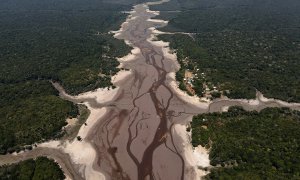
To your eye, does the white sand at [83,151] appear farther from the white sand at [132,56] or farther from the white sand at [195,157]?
the white sand at [132,56]

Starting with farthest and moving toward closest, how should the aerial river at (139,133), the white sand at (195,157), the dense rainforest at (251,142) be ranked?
the aerial river at (139,133) < the white sand at (195,157) < the dense rainforest at (251,142)

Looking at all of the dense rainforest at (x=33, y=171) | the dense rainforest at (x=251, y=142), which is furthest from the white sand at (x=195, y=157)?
the dense rainforest at (x=33, y=171)

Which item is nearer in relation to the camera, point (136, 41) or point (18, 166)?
point (18, 166)

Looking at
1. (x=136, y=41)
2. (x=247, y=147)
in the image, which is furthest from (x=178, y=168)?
(x=136, y=41)

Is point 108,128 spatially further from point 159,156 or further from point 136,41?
point 136,41

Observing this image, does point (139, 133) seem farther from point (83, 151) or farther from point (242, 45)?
point (242, 45)
